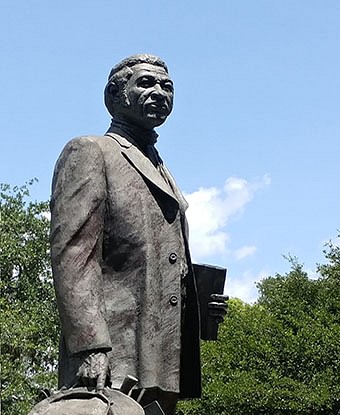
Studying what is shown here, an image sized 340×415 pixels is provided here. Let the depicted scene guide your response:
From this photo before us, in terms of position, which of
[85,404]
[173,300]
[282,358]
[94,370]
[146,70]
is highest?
[282,358]

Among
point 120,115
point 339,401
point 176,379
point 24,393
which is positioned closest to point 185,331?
point 176,379

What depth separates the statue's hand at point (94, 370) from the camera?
5.12 metres

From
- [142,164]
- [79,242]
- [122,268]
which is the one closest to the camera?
[79,242]

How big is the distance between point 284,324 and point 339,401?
5.01 metres

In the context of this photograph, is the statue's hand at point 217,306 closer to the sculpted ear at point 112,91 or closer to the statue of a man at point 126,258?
the statue of a man at point 126,258

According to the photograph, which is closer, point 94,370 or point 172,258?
point 94,370

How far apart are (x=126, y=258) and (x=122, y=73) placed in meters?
1.20

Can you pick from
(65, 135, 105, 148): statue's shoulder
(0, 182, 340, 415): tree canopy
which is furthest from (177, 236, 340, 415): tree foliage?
(65, 135, 105, 148): statue's shoulder

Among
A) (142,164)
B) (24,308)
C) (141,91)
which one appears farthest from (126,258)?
(24,308)

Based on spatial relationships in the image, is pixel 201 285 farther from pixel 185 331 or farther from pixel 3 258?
pixel 3 258

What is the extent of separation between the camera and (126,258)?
5.62 meters

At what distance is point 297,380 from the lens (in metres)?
39.3

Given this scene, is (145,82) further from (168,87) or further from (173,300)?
(173,300)

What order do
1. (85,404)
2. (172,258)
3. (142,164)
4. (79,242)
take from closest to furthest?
(85,404)
(79,242)
(172,258)
(142,164)
